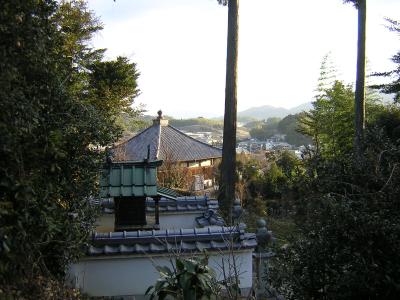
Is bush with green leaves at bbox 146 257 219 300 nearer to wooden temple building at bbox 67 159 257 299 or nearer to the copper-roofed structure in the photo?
wooden temple building at bbox 67 159 257 299

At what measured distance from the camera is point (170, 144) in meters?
20.3

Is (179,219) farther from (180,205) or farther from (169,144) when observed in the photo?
(169,144)

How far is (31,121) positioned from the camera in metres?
2.40

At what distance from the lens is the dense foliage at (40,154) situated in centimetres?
226

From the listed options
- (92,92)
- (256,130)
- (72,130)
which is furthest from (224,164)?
(256,130)

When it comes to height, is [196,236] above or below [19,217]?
below

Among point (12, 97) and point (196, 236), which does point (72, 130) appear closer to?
point (12, 97)

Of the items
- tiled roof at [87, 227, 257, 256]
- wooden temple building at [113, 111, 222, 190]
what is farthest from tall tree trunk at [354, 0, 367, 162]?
wooden temple building at [113, 111, 222, 190]

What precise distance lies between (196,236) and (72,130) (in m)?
1.67

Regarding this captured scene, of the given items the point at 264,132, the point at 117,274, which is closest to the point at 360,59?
the point at 117,274

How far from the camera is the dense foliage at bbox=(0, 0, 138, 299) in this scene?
2.26 m

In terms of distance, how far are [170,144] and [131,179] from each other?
15.8 metres

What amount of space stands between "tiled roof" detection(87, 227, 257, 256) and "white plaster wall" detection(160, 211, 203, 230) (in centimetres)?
154

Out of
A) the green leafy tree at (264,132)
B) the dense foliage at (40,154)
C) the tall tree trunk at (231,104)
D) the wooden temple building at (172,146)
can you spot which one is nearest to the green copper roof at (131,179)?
the dense foliage at (40,154)
